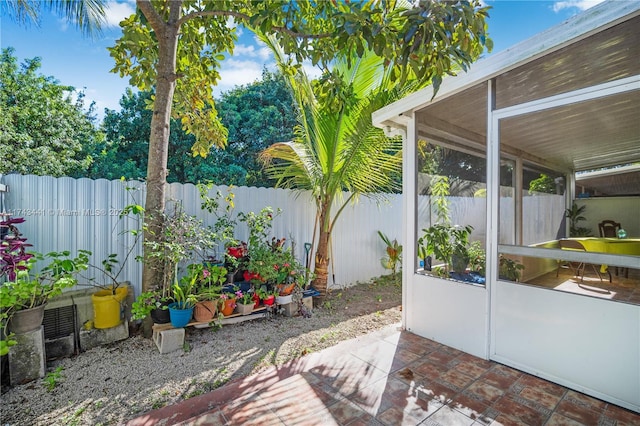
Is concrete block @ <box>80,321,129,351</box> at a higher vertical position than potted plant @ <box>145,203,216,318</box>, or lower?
A: lower

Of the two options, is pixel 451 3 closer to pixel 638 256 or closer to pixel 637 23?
pixel 637 23

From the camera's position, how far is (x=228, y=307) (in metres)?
3.81

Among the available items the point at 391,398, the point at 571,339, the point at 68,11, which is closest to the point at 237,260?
the point at 391,398

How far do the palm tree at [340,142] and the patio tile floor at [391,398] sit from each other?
Result: 2127 mm

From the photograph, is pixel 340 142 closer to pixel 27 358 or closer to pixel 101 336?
pixel 101 336

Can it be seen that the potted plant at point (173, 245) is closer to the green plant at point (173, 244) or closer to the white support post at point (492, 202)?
the green plant at point (173, 244)

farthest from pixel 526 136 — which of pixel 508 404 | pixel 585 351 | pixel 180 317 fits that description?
pixel 180 317

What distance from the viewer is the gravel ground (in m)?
2.32

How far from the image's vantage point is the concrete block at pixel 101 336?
3.19m

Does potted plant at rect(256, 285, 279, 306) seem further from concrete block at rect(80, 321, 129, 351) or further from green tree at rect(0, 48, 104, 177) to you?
green tree at rect(0, 48, 104, 177)

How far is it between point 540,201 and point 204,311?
3.80 m

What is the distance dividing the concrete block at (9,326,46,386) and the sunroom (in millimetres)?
3687

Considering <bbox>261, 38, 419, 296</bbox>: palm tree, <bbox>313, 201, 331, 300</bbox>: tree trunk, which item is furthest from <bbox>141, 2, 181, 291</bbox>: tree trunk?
<bbox>313, 201, 331, 300</bbox>: tree trunk

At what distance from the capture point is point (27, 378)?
265 centimetres
